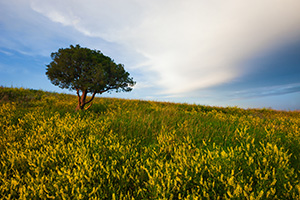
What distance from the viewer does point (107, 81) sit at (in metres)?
9.09

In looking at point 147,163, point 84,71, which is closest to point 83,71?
point 84,71

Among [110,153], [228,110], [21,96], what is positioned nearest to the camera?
[110,153]

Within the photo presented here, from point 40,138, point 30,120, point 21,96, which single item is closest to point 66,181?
point 40,138

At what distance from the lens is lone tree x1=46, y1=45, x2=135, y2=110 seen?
8.62 metres

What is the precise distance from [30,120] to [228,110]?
Answer: 52.0ft

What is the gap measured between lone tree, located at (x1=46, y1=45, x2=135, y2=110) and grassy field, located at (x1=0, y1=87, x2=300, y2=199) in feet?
8.89

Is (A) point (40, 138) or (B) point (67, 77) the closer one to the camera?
(A) point (40, 138)

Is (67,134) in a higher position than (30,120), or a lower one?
lower

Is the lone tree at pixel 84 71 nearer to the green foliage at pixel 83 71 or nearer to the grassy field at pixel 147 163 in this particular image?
the green foliage at pixel 83 71

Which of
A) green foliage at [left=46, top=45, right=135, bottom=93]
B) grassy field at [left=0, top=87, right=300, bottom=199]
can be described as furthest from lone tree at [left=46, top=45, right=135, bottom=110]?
grassy field at [left=0, top=87, right=300, bottom=199]

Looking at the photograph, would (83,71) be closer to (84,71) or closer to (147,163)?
(84,71)

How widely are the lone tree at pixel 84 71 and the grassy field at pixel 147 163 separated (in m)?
2.71

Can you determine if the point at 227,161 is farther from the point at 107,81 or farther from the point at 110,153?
the point at 107,81

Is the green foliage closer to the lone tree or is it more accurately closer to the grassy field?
the lone tree
